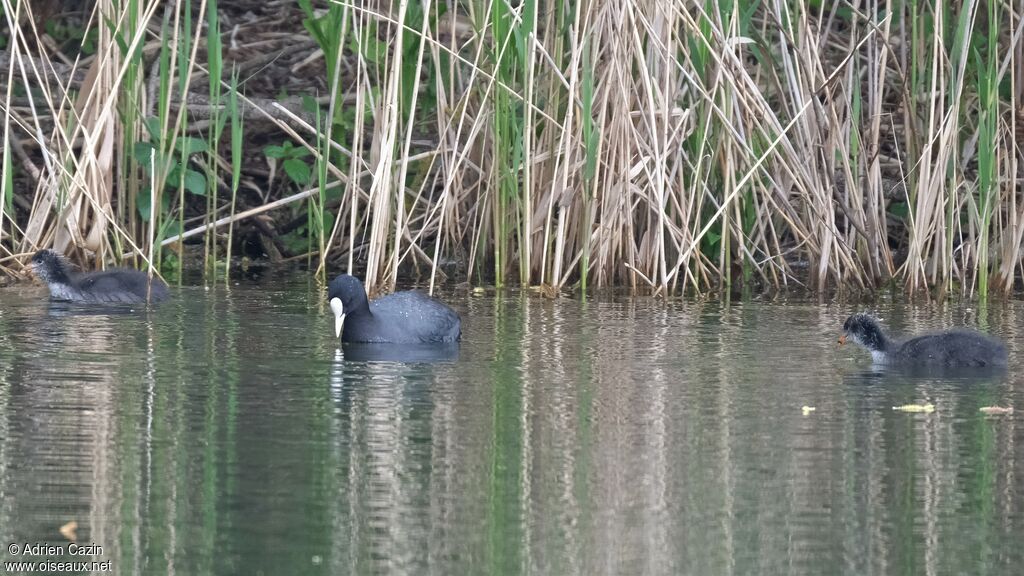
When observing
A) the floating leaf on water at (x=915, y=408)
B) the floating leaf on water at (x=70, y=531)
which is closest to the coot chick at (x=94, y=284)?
the floating leaf on water at (x=915, y=408)

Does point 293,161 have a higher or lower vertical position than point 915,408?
higher

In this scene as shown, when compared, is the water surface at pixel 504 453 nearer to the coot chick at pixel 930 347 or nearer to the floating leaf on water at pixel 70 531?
the floating leaf on water at pixel 70 531

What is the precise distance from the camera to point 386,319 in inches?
329

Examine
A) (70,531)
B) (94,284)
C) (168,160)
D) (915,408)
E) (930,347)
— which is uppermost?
(168,160)

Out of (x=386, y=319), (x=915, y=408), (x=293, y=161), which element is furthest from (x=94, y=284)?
(x=915, y=408)

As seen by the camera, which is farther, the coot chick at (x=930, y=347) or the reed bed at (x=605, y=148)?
the reed bed at (x=605, y=148)

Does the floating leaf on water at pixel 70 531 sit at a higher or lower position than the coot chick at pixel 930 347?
lower

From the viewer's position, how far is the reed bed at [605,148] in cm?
976

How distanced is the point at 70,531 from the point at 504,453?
1.52 meters

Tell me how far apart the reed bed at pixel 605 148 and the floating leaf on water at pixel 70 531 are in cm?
477

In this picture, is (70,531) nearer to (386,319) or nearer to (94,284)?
(386,319)

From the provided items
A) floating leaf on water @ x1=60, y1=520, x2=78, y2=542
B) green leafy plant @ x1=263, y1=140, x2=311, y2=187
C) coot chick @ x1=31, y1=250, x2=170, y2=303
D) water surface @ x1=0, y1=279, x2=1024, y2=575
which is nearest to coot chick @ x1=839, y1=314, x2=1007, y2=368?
water surface @ x1=0, y1=279, x2=1024, y2=575

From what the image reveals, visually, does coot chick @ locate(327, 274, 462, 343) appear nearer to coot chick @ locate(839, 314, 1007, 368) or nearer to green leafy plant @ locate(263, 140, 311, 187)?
coot chick @ locate(839, 314, 1007, 368)

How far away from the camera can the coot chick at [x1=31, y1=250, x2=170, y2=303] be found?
30.6ft
